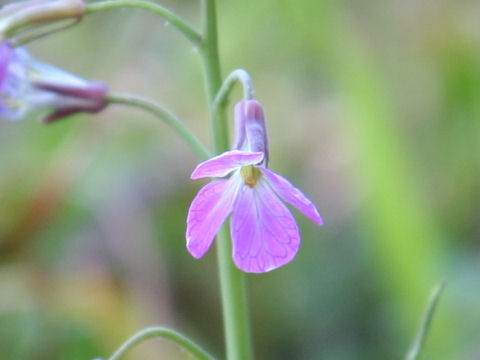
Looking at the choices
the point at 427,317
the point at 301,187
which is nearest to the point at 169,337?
the point at 427,317

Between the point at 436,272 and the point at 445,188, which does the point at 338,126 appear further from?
the point at 436,272

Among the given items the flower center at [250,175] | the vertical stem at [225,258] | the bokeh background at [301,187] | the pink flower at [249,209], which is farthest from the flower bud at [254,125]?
the bokeh background at [301,187]

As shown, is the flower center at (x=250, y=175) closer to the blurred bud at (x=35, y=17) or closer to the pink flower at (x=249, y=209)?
the pink flower at (x=249, y=209)

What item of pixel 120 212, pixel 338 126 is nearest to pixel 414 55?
pixel 338 126

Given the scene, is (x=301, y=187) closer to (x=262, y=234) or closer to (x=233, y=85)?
(x=233, y=85)

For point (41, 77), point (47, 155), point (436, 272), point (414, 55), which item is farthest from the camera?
point (414, 55)

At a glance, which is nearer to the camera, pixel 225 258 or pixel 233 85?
pixel 233 85

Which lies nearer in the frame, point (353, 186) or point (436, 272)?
point (436, 272)
